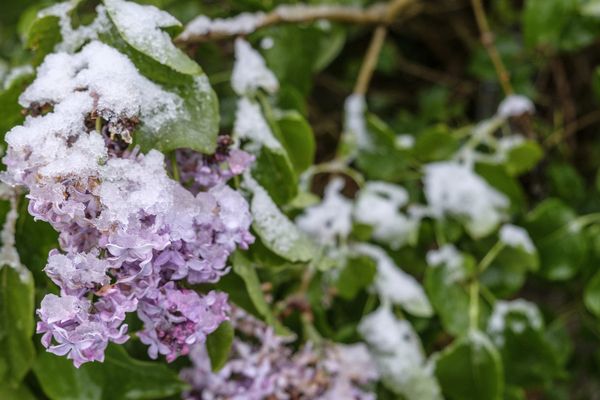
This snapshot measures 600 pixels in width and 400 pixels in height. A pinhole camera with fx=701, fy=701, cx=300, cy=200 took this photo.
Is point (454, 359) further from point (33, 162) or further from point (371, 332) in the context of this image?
point (33, 162)

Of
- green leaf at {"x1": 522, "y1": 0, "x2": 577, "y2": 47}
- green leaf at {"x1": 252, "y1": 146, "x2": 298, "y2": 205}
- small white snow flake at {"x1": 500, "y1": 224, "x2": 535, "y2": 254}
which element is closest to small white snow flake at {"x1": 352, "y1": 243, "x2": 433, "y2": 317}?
small white snow flake at {"x1": 500, "y1": 224, "x2": 535, "y2": 254}

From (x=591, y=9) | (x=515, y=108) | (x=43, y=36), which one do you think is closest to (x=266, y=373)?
(x=43, y=36)

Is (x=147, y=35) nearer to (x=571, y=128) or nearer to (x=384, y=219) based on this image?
(x=384, y=219)

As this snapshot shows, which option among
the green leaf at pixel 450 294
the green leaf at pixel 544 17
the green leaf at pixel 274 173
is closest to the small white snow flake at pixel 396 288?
the green leaf at pixel 450 294

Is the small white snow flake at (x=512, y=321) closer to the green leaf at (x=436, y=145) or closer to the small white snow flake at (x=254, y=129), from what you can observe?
the green leaf at (x=436, y=145)

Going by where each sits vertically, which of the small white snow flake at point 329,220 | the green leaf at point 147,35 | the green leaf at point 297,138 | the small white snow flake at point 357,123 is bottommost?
the small white snow flake at point 329,220

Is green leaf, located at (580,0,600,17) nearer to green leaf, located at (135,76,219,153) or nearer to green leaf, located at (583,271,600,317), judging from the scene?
green leaf, located at (583,271,600,317)
